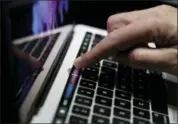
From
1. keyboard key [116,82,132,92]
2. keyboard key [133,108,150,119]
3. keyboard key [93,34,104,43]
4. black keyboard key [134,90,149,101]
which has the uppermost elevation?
keyboard key [93,34,104,43]

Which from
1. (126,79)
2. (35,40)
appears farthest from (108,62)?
(35,40)

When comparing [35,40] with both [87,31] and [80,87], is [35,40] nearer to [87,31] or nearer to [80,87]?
[80,87]

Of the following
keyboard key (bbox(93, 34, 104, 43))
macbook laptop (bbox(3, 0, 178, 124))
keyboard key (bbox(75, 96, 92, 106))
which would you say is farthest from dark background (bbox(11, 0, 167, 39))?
keyboard key (bbox(75, 96, 92, 106))

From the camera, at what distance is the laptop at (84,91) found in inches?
15.3

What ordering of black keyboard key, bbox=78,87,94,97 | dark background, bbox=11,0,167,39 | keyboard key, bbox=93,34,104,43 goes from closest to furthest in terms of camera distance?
black keyboard key, bbox=78,87,94,97
keyboard key, bbox=93,34,104,43
dark background, bbox=11,0,167,39

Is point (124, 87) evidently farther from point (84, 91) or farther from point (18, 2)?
point (18, 2)

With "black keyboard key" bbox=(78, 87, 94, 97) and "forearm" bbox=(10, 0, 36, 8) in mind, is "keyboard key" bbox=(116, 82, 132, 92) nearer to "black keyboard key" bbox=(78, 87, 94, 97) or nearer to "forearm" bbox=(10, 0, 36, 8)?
"black keyboard key" bbox=(78, 87, 94, 97)

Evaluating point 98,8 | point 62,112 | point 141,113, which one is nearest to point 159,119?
point 141,113

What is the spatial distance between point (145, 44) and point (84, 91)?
0.34 feet

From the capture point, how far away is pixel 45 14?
1.52ft

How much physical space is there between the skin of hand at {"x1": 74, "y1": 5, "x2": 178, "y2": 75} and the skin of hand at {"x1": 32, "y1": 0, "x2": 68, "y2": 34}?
7cm

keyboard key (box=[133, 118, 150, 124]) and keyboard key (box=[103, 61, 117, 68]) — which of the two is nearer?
keyboard key (box=[133, 118, 150, 124])

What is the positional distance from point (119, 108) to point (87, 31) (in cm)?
24

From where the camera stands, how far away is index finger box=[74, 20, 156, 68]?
44 cm
